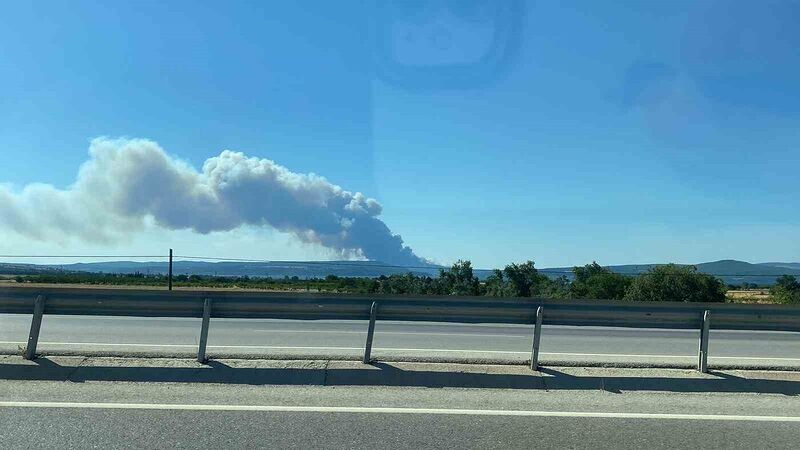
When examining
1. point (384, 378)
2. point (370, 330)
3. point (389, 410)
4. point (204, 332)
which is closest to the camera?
point (389, 410)

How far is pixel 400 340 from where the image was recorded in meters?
12.6

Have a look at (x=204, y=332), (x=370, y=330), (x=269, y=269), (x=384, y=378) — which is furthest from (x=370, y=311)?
(x=269, y=269)

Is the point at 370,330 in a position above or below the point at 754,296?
below

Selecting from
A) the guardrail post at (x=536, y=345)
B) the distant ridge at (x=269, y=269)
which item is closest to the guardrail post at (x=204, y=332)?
the guardrail post at (x=536, y=345)

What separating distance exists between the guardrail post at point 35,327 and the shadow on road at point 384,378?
306mm

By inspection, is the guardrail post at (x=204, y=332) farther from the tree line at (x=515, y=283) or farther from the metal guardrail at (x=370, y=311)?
the tree line at (x=515, y=283)

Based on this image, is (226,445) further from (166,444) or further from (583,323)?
(583,323)

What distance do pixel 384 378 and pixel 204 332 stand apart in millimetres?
2332

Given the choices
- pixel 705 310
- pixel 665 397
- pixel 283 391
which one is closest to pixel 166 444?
pixel 283 391

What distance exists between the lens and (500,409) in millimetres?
6492

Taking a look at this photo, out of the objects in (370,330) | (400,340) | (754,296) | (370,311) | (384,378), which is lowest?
(400,340)

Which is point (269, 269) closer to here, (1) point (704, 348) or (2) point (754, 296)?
(1) point (704, 348)

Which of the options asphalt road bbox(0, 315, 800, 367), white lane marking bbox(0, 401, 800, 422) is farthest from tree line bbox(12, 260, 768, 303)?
white lane marking bbox(0, 401, 800, 422)

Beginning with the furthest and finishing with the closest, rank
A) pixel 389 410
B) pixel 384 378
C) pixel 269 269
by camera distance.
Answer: pixel 269 269
pixel 384 378
pixel 389 410
